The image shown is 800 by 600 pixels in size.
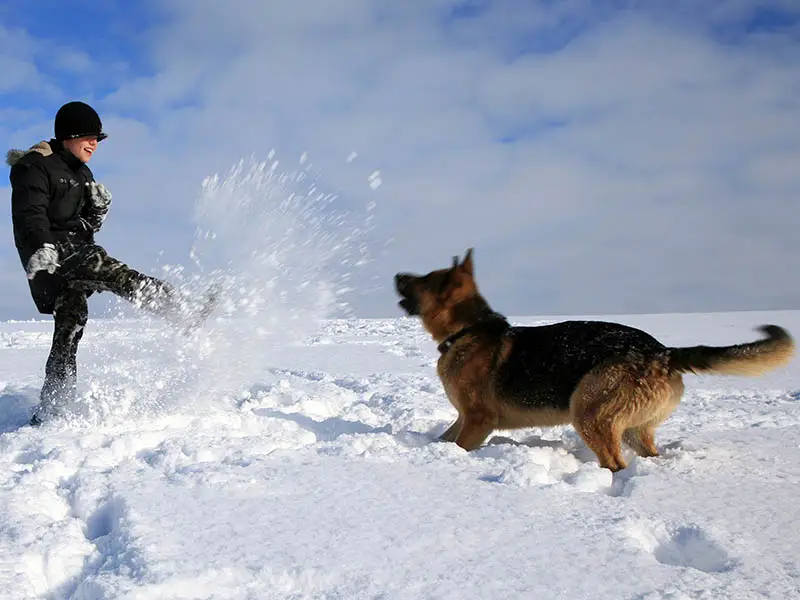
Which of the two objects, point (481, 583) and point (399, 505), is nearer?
point (481, 583)

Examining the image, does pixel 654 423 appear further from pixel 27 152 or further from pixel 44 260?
pixel 27 152

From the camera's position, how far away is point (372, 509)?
2.34 m

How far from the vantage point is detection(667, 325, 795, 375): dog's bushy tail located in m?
3.48

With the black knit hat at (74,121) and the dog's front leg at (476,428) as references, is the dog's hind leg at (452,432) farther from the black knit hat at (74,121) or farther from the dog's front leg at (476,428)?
the black knit hat at (74,121)

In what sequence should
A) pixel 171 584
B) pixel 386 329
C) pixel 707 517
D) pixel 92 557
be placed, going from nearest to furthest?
1. pixel 171 584
2. pixel 92 557
3. pixel 707 517
4. pixel 386 329

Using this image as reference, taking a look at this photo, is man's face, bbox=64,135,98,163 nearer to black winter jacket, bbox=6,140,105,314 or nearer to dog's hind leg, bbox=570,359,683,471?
black winter jacket, bbox=6,140,105,314

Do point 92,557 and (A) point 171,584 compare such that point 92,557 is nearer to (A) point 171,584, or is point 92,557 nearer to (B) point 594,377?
(A) point 171,584

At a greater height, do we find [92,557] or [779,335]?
[779,335]

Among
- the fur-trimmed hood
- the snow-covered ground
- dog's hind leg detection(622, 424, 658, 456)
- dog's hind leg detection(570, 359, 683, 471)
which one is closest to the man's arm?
the fur-trimmed hood

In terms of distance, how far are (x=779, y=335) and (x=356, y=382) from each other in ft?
14.3

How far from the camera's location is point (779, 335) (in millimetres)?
3486

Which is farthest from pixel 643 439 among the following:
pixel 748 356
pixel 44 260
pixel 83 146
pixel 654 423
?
pixel 83 146

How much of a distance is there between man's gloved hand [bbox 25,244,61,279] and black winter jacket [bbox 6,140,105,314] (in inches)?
2.3

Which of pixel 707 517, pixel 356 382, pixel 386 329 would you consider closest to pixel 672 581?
pixel 707 517
